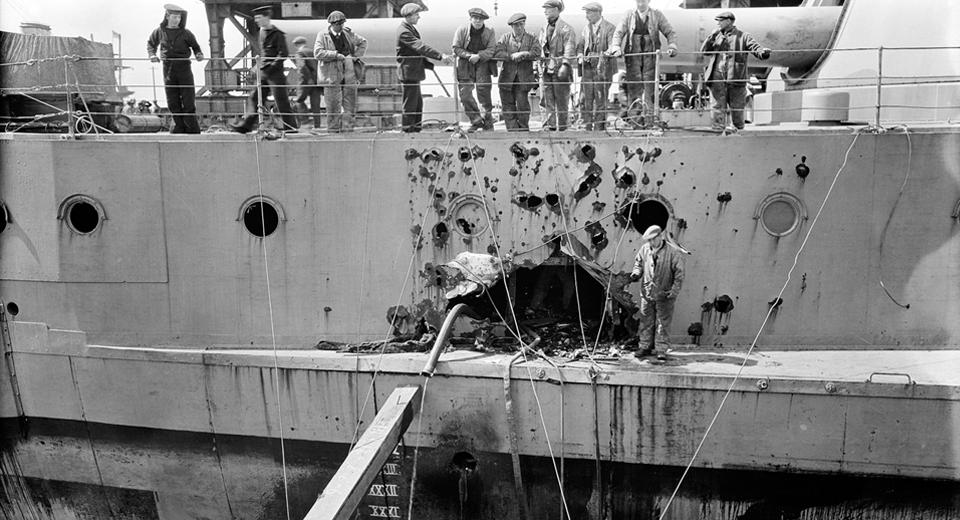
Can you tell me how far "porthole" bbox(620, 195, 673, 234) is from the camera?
8461 millimetres

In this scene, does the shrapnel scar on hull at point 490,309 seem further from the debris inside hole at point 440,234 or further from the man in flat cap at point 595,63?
the man in flat cap at point 595,63

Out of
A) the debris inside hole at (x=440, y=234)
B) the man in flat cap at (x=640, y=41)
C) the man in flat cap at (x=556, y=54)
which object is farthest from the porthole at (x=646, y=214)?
the debris inside hole at (x=440, y=234)

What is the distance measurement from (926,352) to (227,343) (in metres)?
7.43

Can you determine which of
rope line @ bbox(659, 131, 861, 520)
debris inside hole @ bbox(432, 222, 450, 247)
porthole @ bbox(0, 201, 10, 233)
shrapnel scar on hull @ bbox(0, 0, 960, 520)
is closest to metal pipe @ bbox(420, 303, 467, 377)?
shrapnel scar on hull @ bbox(0, 0, 960, 520)

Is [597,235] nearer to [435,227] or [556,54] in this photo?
[435,227]

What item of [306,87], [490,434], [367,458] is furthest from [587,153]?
[306,87]

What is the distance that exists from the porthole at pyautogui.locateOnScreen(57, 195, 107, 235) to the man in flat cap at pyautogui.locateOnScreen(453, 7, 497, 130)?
14.3 feet

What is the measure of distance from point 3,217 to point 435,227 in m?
4.93

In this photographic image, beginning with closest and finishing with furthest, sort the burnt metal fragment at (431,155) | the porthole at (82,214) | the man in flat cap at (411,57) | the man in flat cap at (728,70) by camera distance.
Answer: the burnt metal fragment at (431,155) < the porthole at (82,214) < the man in flat cap at (728,70) < the man in flat cap at (411,57)

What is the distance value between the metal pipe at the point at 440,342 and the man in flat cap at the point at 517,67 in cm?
278

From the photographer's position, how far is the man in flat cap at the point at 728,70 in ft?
29.5

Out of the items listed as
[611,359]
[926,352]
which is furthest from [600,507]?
[926,352]

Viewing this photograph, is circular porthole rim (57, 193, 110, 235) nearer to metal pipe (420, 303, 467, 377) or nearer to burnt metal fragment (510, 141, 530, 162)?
metal pipe (420, 303, 467, 377)

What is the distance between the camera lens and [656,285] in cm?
774
